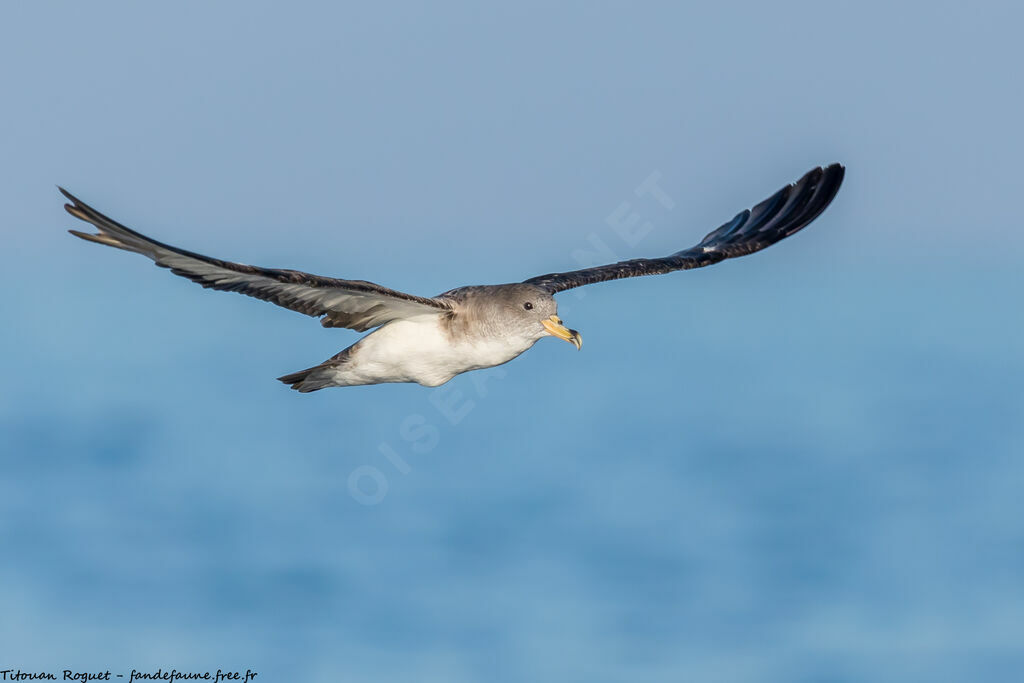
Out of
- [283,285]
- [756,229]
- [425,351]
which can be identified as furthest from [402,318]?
[756,229]

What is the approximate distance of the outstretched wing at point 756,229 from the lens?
21.3m

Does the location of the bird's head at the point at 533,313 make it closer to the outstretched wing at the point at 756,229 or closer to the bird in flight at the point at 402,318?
the bird in flight at the point at 402,318

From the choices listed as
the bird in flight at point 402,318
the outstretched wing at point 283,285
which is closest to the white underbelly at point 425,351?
the bird in flight at point 402,318

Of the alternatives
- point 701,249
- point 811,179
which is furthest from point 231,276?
point 811,179

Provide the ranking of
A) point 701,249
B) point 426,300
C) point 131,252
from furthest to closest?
point 701,249, point 426,300, point 131,252

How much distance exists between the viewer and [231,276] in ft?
52.1

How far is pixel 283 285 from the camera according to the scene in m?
16.5

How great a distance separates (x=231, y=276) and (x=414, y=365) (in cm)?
336

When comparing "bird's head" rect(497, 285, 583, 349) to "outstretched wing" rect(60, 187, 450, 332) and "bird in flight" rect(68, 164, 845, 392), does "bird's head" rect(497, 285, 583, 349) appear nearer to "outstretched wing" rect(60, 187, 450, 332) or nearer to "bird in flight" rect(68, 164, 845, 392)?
"bird in flight" rect(68, 164, 845, 392)

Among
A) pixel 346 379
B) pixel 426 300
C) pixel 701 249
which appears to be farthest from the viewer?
pixel 701 249

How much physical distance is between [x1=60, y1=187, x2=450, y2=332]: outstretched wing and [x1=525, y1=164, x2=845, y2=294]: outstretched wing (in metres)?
3.63

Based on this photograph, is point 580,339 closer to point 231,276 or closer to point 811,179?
point 231,276

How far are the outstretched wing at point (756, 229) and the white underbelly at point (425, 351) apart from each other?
3081 mm

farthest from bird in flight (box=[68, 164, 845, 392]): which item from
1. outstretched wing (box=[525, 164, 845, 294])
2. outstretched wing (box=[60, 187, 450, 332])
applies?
outstretched wing (box=[525, 164, 845, 294])
